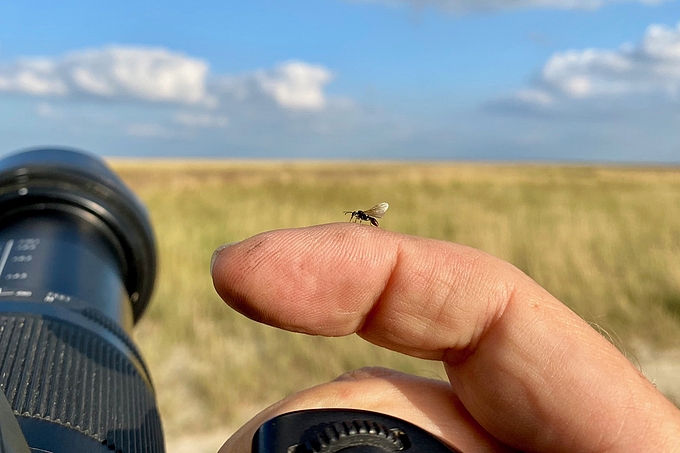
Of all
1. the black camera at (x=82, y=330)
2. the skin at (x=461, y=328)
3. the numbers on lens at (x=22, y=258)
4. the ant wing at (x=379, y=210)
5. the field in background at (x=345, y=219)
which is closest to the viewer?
the black camera at (x=82, y=330)

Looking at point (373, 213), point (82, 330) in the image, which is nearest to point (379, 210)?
point (373, 213)

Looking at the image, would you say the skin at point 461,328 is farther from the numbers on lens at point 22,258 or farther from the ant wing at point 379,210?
the numbers on lens at point 22,258

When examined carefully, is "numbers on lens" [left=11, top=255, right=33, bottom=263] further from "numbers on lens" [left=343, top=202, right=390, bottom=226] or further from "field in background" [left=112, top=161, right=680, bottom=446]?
"field in background" [left=112, top=161, right=680, bottom=446]

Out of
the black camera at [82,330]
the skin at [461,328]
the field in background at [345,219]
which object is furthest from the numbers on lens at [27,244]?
the field in background at [345,219]

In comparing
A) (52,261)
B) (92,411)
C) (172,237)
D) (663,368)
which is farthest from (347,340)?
(92,411)

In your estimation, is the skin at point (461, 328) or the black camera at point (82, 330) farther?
the skin at point (461, 328)

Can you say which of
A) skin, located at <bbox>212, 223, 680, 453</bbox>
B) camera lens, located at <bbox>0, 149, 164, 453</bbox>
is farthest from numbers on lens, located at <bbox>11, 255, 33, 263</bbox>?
skin, located at <bbox>212, 223, 680, 453</bbox>
